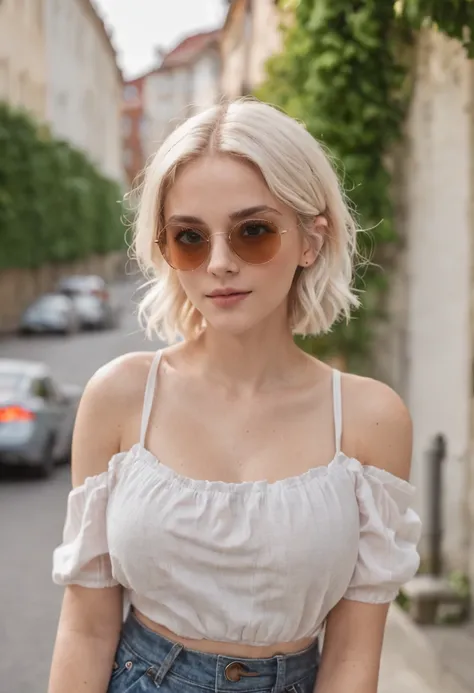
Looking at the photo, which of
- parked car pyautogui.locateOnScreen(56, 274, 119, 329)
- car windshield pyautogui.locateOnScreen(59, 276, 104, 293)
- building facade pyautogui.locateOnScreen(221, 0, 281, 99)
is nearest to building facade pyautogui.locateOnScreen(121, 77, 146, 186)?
car windshield pyautogui.locateOnScreen(59, 276, 104, 293)

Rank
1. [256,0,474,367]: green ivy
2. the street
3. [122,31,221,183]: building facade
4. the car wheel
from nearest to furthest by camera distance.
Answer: the street → [256,0,474,367]: green ivy → the car wheel → [122,31,221,183]: building facade

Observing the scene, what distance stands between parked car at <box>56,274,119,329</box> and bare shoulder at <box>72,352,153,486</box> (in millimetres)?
33579

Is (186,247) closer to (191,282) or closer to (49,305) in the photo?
(191,282)

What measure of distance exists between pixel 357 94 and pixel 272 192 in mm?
5400

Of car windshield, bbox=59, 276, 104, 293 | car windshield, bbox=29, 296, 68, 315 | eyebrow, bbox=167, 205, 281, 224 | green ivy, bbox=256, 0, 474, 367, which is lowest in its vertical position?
car windshield, bbox=29, 296, 68, 315

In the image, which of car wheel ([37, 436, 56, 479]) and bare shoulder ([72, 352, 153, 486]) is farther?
car wheel ([37, 436, 56, 479])

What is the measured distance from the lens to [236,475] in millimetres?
1815

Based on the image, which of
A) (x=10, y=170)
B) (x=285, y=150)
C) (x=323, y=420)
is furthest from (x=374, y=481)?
(x=10, y=170)

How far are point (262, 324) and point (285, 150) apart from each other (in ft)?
1.10

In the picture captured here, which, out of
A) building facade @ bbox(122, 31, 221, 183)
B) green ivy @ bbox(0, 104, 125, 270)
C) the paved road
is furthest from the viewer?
building facade @ bbox(122, 31, 221, 183)

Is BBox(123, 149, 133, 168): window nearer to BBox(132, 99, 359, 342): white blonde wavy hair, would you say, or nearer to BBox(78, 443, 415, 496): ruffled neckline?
BBox(132, 99, 359, 342): white blonde wavy hair

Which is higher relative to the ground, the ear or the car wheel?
the ear

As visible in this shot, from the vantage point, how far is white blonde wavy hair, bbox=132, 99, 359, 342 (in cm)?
178

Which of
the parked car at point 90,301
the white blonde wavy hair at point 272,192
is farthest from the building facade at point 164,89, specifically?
the white blonde wavy hair at point 272,192
